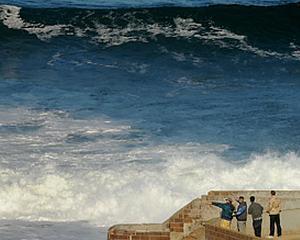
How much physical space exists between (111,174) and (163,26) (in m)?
18.1

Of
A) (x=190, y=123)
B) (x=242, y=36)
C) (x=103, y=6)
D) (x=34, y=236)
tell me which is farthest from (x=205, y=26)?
(x=34, y=236)

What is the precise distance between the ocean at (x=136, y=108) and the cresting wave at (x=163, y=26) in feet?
0.25

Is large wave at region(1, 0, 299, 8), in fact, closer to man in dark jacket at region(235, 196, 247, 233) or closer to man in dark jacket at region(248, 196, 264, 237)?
man in dark jacket at region(248, 196, 264, 237)

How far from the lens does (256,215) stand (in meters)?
18.0

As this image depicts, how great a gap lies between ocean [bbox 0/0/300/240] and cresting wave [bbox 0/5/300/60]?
0.08 metres

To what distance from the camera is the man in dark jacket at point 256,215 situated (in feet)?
58.9

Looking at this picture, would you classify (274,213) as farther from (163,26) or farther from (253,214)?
(163,26)

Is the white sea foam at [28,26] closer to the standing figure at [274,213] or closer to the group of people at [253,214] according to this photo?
the group of people at [253,214]

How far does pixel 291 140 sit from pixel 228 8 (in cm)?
1721

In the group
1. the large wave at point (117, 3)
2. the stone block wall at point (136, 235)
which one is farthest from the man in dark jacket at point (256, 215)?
the large wave at point (117, 3)

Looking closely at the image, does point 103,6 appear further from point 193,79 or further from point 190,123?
point 190,123

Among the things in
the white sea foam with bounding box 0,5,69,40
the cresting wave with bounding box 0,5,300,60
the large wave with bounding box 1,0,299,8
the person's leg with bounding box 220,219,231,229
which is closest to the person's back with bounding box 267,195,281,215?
the person's leg with bounding box 220,219,231,229

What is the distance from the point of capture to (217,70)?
3912 cm

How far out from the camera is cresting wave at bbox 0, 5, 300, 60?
42.3 metres
